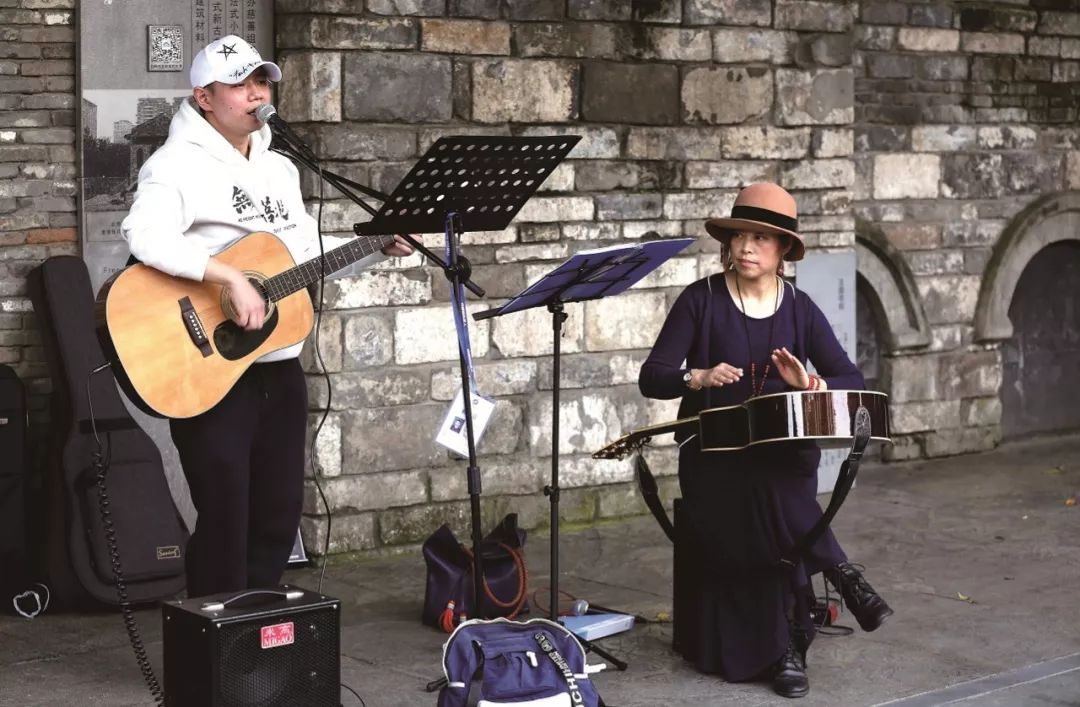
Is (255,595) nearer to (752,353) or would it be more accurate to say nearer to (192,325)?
(192,325)

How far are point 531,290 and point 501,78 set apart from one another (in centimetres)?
251

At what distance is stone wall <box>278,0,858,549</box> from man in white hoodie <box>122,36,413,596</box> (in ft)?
5.81

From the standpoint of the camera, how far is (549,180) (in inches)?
299

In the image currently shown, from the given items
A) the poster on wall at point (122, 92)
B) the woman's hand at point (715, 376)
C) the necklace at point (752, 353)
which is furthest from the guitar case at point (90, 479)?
the necklace at point (752, 353)

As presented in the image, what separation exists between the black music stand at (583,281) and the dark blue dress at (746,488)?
0.90ft

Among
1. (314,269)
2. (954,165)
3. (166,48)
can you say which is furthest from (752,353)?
(954,165)

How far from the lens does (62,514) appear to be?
6.25 m

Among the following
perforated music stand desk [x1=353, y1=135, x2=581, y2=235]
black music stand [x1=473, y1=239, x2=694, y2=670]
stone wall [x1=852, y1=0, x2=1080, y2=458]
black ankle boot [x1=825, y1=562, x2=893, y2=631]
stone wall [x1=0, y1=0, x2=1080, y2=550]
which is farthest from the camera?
stone wall [x1=852, y1=0, x2=1080, y2=458]

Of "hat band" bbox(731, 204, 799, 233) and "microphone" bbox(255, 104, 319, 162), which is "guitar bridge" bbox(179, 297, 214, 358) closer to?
"microphone" bbox(255, 104, 319, 162)

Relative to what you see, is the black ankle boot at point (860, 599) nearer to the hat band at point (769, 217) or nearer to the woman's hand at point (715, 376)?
the woman's hand at point (715, 376)

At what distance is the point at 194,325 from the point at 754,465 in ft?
5.81

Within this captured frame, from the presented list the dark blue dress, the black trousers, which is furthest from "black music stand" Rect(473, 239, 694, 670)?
the black trousers

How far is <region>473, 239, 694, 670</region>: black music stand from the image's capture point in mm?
5094

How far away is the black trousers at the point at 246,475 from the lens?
500 cm
